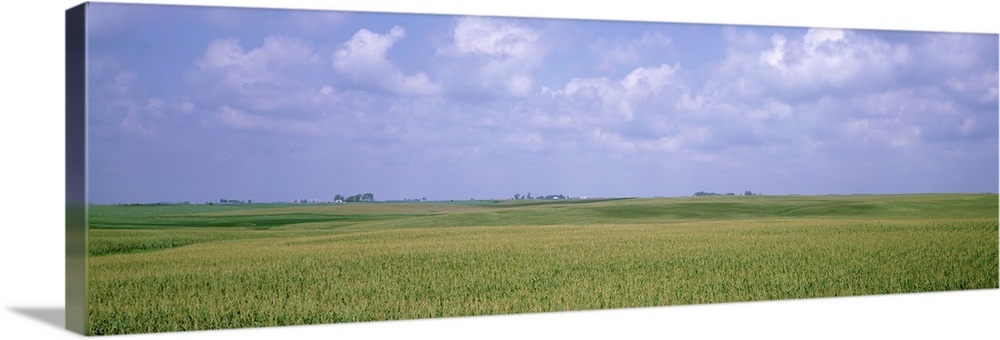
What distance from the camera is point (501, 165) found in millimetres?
13906

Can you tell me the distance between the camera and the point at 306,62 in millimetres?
12977

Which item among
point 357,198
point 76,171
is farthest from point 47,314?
point 357,198

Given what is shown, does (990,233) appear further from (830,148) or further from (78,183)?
(78,183)

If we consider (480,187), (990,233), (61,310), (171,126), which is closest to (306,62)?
(171,126)

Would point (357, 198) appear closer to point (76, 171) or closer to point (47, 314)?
point (76, 171)

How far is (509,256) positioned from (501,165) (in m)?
1.09

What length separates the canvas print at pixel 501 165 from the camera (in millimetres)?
12344

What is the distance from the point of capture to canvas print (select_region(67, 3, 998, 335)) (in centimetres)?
1234

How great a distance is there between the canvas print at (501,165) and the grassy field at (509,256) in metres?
0.03

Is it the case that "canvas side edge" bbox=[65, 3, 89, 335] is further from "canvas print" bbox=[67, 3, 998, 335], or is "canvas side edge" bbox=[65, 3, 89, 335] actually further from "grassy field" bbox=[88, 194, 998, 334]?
"grassy field" bbox=[88, 194, 998, 334]

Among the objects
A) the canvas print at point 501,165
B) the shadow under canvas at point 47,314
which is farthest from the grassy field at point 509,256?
the shadow under canvas at point 47,314

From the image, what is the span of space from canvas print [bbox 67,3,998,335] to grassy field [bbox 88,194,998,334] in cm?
3

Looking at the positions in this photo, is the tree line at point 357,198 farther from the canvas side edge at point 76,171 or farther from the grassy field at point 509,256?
the canvas side edge at point 76,171

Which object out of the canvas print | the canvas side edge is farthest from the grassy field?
the canvas side edge
